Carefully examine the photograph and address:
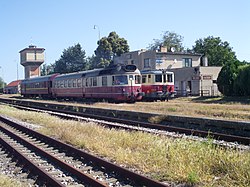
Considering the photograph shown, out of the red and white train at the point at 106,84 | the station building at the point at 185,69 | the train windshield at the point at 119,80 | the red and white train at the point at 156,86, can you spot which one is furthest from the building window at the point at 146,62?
the train windshield at the point at 119,80

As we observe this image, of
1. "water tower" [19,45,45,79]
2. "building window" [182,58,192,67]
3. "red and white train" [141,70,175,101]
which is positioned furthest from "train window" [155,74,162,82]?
"water tower" [19,45,45,79]

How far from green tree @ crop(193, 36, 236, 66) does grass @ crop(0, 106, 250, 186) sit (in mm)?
80092

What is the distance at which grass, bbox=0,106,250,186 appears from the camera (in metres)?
6.57

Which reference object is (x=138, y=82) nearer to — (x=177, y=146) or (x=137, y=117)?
(x=137, y=117)

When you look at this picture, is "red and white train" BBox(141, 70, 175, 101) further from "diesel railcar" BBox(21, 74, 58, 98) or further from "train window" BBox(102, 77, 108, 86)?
"diesel railcar" BBox(21, 74, 58, 98)

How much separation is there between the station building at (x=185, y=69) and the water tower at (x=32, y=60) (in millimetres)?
41016

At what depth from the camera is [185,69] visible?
47062 millimetres

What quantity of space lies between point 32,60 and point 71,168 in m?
92.8

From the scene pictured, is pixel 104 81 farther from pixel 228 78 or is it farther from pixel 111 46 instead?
pixel 111 46

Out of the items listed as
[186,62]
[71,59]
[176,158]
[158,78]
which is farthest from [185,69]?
[71,59]

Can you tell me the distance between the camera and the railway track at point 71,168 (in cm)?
705

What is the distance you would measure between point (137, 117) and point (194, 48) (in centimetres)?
8218

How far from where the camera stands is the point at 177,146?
29.8ft

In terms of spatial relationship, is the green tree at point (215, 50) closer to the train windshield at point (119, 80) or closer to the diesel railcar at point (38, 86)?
the diesel railcar at point (38, 86)
